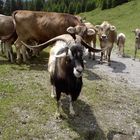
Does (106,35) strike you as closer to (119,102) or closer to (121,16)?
(119,102)

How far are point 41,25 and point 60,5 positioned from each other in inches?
3469

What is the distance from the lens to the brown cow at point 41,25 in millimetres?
19266

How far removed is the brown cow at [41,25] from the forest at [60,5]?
66853 mm

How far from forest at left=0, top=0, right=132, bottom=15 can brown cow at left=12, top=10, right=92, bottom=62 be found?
2632 inches

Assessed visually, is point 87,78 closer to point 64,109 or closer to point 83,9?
point 64,109

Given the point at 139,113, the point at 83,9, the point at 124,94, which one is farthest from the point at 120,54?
the point at 83,9

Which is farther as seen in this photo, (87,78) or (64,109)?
(87,78)

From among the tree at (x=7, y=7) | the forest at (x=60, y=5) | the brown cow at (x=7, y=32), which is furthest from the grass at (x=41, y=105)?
the tree at (x=7, y=7)

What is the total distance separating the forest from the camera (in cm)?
8694

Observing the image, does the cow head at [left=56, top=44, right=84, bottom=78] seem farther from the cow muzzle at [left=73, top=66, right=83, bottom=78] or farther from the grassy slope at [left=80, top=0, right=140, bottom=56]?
the grassy slope at [left=80, top=0, right=140, bottom=56]

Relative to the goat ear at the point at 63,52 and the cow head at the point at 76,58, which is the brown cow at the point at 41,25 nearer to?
the goat ear at the point at 63,52

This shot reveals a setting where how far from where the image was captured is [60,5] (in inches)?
4186

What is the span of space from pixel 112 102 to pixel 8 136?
4677 mm

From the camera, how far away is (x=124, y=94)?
16.1 metres
